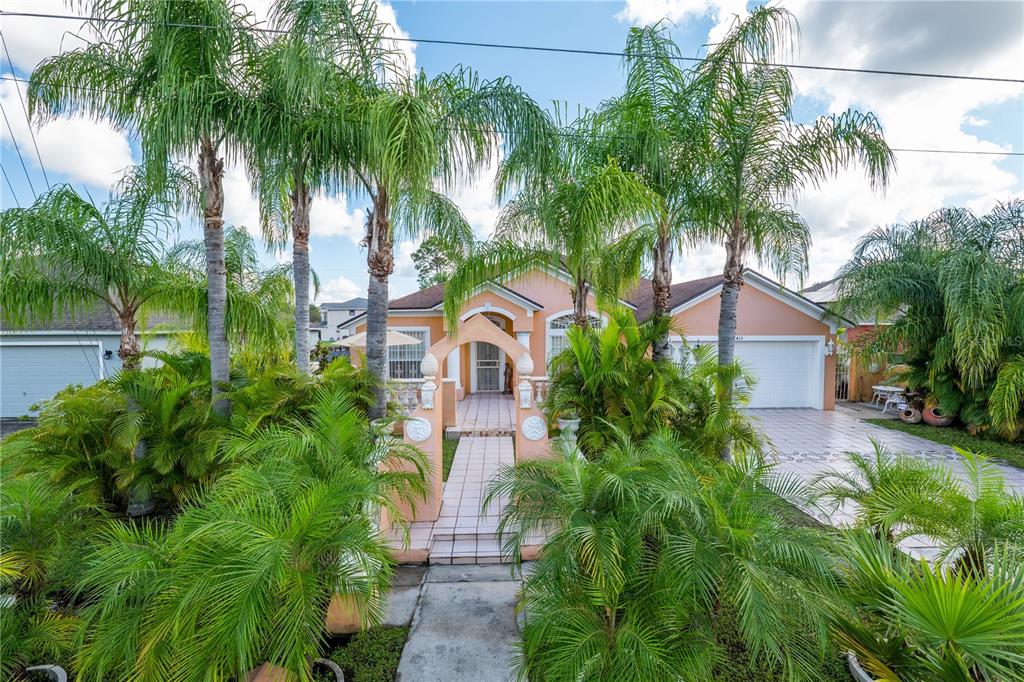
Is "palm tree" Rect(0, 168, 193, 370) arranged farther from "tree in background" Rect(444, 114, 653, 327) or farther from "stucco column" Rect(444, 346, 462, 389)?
"stucco column" Rect(444, 346, 462, 389)

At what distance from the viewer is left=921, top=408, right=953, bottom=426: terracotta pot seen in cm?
1161

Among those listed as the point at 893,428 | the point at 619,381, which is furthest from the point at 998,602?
the point at 893,428

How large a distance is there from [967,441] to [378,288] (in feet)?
48.0

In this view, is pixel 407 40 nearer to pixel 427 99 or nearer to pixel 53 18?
pixel 427 99

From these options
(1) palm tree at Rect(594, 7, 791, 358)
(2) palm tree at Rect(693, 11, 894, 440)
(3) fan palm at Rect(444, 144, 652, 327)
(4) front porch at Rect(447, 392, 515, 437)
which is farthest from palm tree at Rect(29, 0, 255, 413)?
(4) front porch at Rect(447, 392, 515, 437)

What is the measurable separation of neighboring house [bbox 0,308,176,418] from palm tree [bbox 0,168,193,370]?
320 inches

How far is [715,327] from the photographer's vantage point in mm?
14617

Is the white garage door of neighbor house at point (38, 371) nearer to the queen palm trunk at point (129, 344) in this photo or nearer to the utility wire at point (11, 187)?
the utility wire at point (11, 187)

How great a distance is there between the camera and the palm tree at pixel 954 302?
9.47 meters

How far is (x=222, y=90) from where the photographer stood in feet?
18.4

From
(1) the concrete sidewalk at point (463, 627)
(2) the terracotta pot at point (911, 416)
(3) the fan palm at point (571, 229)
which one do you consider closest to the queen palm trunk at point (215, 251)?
(3) the fan palm at point (571, 229)

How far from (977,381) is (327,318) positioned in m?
41.6

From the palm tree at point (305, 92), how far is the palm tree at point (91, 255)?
202cm

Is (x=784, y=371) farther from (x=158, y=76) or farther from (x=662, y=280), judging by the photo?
(x=158, y=76)
